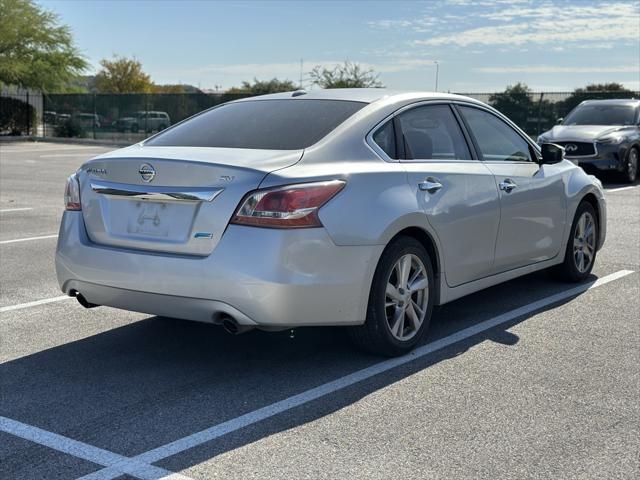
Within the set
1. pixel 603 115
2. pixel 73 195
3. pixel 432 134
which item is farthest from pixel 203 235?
pixel 603 115

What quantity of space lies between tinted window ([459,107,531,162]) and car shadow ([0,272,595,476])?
1218 mm

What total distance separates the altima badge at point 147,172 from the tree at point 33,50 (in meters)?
37.7

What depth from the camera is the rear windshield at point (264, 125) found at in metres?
5.13

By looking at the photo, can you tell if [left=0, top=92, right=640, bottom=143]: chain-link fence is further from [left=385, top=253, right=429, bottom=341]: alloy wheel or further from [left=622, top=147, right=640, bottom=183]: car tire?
[left=385, top=253, right=429, bottom=341]: alloy wheel

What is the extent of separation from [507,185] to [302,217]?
7.26 ft

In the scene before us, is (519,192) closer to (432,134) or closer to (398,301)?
(432,134)

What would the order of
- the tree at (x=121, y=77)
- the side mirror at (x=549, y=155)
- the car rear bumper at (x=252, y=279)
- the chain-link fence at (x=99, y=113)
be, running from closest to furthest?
the car rear bumper at (x=252, y=279), the side mirror at (x=549, y=155), the chain-link fence at (x=99, y=113), the tree at (x=121, y=77)

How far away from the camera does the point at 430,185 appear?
17.6 ft

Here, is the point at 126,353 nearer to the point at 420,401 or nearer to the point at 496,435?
the point at 420,401

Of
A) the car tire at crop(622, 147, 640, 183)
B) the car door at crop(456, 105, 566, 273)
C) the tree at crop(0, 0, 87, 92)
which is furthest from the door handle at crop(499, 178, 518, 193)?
the tree at crop(0, 0, 87, 92)

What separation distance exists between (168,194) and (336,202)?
924 mm

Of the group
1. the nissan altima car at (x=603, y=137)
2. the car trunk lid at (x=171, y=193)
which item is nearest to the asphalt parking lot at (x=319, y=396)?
the car trunk lid at (x=171, y=193)

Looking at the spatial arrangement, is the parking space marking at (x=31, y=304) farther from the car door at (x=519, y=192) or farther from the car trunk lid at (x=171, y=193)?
the car door at (x=519, y=192)

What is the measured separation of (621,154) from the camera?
17156 millimetres
